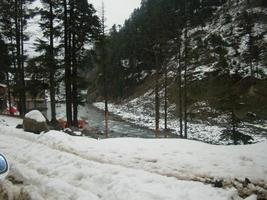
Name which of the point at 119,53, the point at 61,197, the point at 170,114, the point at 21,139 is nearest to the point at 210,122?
the point at 170,114

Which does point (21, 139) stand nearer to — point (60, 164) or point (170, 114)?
point (60, 164)

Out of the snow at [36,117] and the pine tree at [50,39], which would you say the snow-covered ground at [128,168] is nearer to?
the snow at [36,117]

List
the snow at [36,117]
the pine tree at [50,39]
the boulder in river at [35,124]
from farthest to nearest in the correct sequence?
the pine tree at [50,39] → the snow at [36,117] → the boulder in river at [35,124]

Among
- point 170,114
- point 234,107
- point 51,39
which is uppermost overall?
point 51,39

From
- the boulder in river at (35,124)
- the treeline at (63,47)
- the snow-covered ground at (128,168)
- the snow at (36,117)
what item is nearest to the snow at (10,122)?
the treeline at (63,47)

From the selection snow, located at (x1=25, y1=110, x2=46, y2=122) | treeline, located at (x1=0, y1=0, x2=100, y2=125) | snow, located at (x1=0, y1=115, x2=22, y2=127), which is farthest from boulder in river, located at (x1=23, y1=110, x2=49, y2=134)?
treeline, located at (x1=0, y1=0, x2=100, y2=125)

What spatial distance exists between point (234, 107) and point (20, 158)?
13449 mm

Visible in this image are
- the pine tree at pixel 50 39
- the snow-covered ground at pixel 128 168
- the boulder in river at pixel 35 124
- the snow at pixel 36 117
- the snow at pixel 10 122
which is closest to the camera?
the snow-covered ground at pixel 128 168

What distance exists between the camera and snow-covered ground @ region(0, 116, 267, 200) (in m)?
7.32

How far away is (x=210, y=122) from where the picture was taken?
41.0 metres

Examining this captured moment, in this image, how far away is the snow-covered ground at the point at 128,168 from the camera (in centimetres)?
732

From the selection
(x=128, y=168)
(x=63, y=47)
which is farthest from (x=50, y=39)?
(x=128, y=168)

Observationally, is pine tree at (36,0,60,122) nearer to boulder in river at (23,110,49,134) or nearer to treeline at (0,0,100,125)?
treeline at (0,0,100,125)

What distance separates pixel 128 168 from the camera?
8.98m
